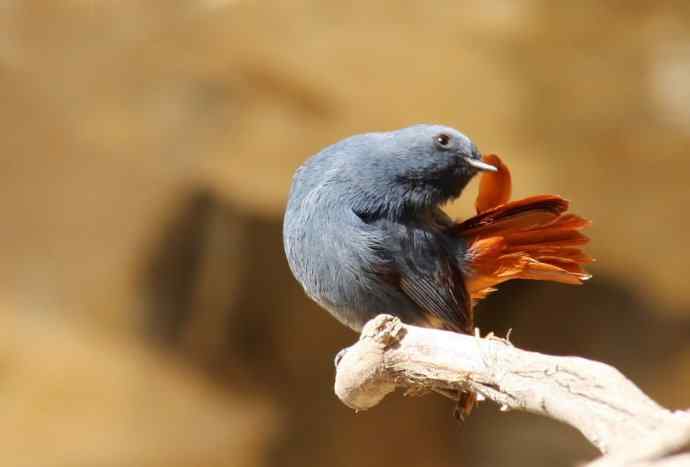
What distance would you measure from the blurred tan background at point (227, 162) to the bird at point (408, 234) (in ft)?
4.97

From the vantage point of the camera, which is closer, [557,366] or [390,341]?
[557,366]

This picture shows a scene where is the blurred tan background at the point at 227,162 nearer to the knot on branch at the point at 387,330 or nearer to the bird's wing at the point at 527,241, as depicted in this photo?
the bird's wing at the point at 527,241

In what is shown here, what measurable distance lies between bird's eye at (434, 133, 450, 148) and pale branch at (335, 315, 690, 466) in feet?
1.68

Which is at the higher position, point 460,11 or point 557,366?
point 460,11

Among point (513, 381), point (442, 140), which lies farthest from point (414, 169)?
point (513, 381)

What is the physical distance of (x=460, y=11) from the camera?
11.6 feet

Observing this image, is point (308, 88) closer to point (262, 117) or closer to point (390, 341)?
point (262, 117)

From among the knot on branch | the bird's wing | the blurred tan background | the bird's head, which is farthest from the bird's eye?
the blurred tan background

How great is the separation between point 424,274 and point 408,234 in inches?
4.0

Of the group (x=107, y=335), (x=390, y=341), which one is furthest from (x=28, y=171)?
(x=390, y=341)

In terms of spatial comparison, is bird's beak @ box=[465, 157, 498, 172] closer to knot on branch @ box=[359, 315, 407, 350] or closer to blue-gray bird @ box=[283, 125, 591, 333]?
blue-gray bird @ box=[283, 125, 591, 333]

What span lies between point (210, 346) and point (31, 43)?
144cm

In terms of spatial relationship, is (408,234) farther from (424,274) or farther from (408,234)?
(424,274)

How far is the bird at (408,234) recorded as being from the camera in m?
2.03
